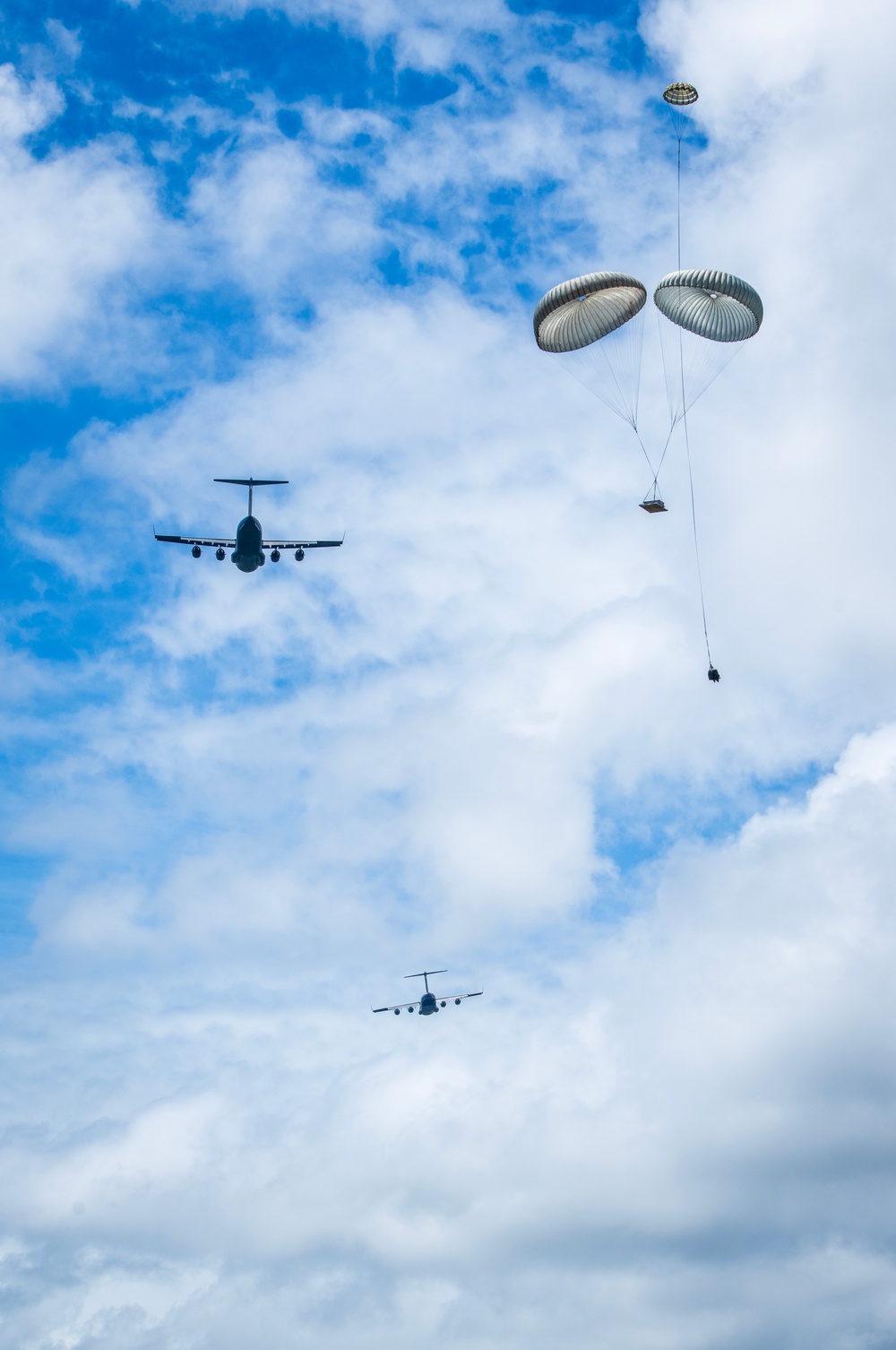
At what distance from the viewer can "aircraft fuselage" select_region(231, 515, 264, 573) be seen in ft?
333

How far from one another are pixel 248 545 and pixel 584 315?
4023 cm

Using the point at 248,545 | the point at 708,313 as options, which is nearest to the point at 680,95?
the point at 708,313

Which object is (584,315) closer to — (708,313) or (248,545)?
(708,313)

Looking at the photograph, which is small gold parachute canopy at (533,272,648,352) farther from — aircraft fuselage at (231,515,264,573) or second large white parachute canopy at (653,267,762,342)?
aircraft fuselage at (231,515,264,573)

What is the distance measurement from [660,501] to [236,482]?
183 feet

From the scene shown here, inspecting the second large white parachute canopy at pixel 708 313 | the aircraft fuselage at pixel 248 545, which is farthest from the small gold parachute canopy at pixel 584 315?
the aircraft fuselage at pixel 248 545

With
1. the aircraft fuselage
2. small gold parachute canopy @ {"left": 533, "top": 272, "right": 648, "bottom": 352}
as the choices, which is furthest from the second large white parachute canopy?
the aircraft fuselage

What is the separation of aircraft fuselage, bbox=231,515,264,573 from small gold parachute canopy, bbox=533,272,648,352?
37583 millimetres

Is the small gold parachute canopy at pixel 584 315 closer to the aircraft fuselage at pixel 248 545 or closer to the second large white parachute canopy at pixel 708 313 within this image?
the second large white parachute canopy at pixel 708 313

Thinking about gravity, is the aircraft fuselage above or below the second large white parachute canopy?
above

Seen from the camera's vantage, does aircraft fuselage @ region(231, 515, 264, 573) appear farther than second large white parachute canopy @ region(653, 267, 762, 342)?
Yes

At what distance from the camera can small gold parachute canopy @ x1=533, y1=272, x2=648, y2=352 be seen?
226 ft

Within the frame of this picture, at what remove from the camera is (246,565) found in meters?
103

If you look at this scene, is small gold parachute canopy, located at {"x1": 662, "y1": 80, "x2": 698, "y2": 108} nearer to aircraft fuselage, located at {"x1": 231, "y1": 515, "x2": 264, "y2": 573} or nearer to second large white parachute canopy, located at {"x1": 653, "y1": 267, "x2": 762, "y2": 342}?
second large white parachute canopy, located at {"x1": 653, "y1": 267, "x2": 762, "y2": 342}
